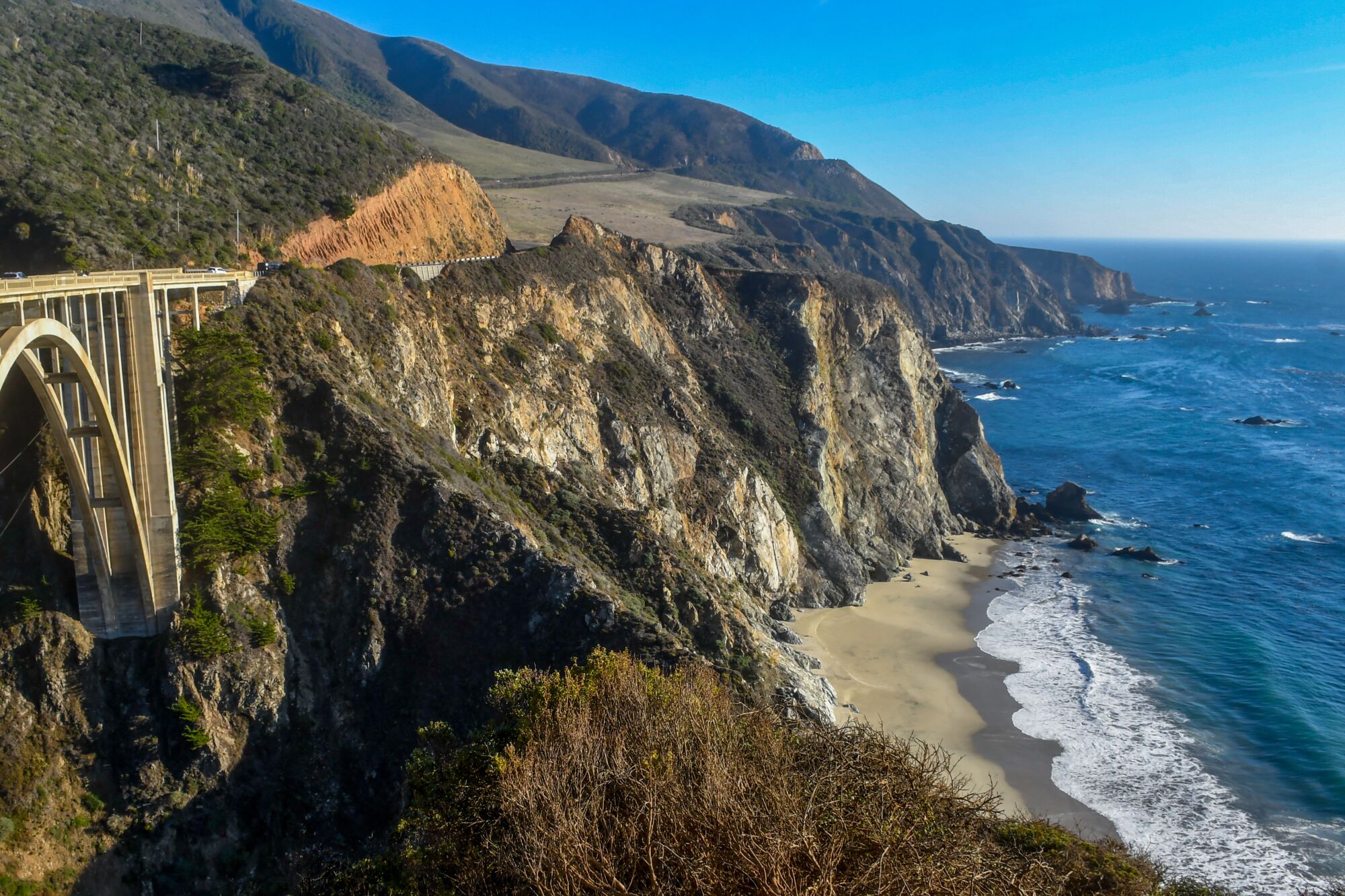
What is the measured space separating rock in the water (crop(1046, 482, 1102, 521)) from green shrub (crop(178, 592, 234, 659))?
57119 millimetres

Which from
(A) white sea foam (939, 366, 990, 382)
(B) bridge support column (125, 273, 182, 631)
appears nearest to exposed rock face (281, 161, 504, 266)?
(B) bridge support column (125, 273, 182, 631)

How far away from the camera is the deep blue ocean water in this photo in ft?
100

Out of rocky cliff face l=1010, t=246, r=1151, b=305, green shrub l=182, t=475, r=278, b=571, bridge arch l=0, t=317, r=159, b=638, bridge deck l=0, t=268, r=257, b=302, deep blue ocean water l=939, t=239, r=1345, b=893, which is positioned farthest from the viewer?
rocky cliff face l=1010, t=246, r=1151, b=305

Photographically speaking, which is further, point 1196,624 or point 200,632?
point 1196,624

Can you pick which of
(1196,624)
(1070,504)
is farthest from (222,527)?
(1070,504)

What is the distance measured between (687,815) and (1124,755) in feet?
92.0

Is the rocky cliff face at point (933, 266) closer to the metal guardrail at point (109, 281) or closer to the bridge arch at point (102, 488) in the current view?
the metal guardrail at point (109, 281)

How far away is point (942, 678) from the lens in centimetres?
4000

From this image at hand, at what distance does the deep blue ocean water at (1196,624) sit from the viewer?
100 feet

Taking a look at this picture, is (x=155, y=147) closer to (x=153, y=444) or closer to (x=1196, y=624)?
(x=153, y=444)

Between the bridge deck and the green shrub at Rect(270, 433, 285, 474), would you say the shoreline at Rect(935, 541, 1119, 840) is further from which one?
the bridge deck

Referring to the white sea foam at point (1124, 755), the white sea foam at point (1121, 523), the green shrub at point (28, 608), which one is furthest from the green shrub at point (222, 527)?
the white sea foam at point (1121, 523)

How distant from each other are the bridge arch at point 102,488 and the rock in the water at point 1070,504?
59.1 meters

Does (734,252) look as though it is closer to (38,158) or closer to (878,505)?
→ (878,505)
